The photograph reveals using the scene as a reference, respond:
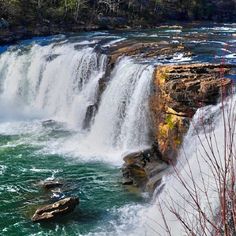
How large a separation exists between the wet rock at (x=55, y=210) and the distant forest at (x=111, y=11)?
70.6 feet

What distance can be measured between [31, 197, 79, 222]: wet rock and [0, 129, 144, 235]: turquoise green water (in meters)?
0.15

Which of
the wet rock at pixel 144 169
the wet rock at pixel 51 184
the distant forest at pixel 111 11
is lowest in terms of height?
the wet rock at pixel 51 184

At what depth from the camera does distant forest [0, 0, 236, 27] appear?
32688mm

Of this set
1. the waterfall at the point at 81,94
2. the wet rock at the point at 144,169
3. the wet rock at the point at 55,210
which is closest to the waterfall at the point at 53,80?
the waterfall at the point at 81,94

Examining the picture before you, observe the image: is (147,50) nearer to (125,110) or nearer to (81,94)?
(81,94)

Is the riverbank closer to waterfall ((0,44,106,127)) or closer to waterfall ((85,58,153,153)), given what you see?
waterfall ((0,44,106,127))

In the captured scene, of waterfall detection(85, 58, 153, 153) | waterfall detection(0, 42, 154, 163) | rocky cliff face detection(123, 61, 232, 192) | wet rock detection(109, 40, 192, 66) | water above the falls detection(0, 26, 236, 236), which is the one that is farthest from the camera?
wet rock detection(109, 40, 192, 66)

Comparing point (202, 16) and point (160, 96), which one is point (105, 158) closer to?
point (160, 96)

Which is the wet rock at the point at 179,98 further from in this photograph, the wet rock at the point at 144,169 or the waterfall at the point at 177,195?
the waterfall at the point at 177,195

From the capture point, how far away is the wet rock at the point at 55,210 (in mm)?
11297

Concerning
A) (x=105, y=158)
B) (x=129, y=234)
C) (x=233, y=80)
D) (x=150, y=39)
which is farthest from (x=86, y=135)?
(x=150, y=39)

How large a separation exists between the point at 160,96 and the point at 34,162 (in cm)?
474

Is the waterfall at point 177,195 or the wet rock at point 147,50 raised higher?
the wet rock at point 147,50

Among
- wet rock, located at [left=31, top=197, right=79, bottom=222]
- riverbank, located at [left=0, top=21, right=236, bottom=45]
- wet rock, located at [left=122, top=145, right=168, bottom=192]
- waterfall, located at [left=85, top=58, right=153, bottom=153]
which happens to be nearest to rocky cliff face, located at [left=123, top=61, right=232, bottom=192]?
wet rock, located at [left=122, top=145, right=168, bottom=192]
